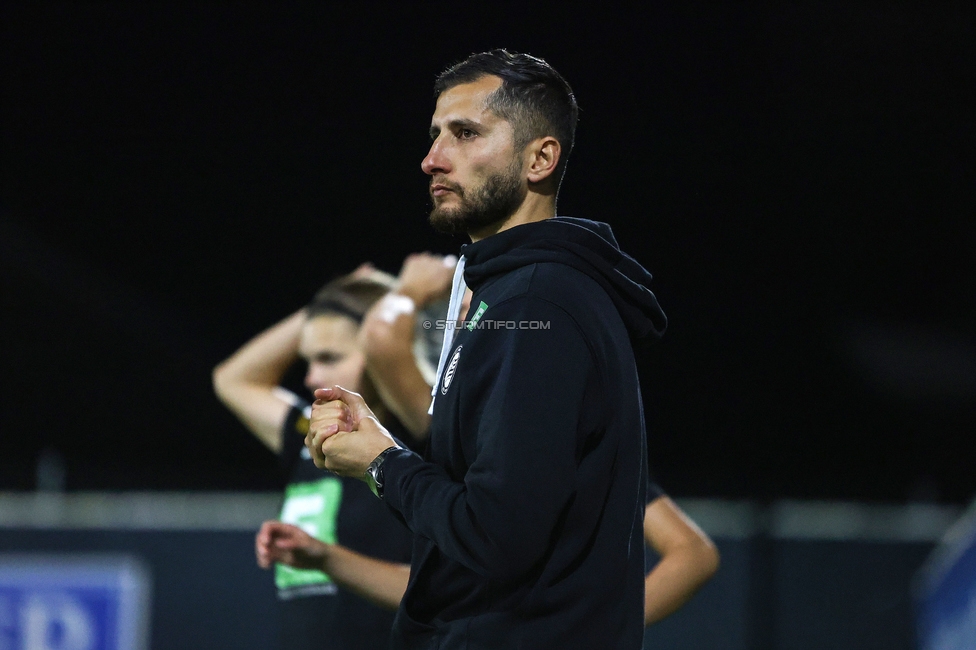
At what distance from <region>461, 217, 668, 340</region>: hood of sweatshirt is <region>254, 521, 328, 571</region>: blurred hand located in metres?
0.80

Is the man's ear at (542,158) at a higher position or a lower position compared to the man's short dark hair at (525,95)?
lower

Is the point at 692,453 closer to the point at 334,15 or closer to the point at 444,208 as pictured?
the point at 334,15

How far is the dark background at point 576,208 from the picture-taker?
4430 millimetres

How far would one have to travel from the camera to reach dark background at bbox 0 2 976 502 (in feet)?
14.5

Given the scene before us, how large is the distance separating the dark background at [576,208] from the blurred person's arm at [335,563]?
1938mm

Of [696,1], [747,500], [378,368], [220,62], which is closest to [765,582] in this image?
[747,500]

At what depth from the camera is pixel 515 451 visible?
3.85ft

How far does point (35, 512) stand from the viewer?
3.86 m

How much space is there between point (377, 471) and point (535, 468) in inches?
10.4

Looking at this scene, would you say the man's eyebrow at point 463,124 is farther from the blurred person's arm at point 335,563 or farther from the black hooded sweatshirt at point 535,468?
the blurred person's arm at point 335,563

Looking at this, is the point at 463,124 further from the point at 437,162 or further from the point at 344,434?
the point at 344,434

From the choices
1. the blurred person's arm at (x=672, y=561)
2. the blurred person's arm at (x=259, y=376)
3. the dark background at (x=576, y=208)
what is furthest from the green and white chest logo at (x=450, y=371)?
the dark background at (x=576, y=208)

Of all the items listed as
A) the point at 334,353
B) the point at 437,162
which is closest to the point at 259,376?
the point at 334,353

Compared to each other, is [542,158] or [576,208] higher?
[542,158]
